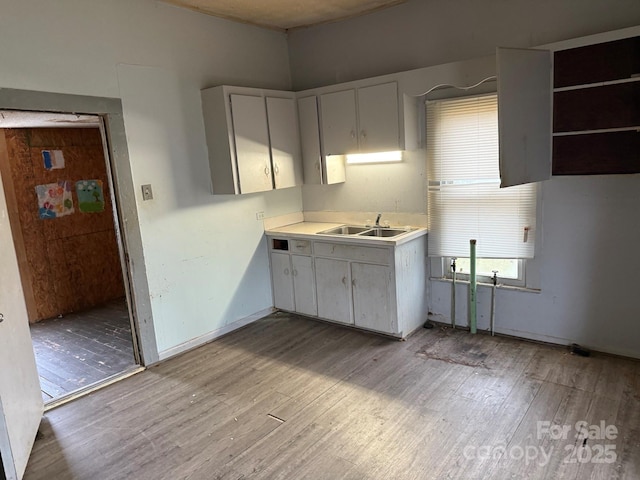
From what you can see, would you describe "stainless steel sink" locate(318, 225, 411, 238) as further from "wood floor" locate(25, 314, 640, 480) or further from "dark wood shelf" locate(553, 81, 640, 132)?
"dark wood shelf" locate(553, 81, 640, 132)

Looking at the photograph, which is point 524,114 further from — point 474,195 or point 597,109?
point 474,195

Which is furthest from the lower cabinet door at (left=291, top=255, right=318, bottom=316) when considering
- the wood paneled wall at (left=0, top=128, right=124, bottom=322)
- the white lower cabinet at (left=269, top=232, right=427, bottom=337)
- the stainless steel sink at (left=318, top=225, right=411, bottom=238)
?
the wood paneled wall at (left=0, top=128, right=124, bottom=322)

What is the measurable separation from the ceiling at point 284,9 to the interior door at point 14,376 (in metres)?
2.26

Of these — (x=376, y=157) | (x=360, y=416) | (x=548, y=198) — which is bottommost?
(x=360, y=416)

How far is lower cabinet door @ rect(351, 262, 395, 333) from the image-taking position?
3.71 meters

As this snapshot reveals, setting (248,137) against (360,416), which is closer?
(360,416)

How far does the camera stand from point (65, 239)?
5.10m

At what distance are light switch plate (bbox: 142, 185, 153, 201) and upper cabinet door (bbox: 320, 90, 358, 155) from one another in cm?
166

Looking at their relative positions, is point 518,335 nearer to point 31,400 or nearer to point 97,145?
point 31,400

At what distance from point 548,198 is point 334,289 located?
6.37 feet

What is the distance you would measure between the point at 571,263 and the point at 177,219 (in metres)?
3.20

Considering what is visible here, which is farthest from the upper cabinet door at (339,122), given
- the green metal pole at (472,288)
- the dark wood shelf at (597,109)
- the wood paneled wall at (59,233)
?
the wood paneled wall at (59,233)

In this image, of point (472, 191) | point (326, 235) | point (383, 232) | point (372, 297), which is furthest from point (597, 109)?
point (326, 235)

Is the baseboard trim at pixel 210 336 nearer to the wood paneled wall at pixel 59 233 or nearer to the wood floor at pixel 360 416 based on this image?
the wood floor at pixel 360 416
